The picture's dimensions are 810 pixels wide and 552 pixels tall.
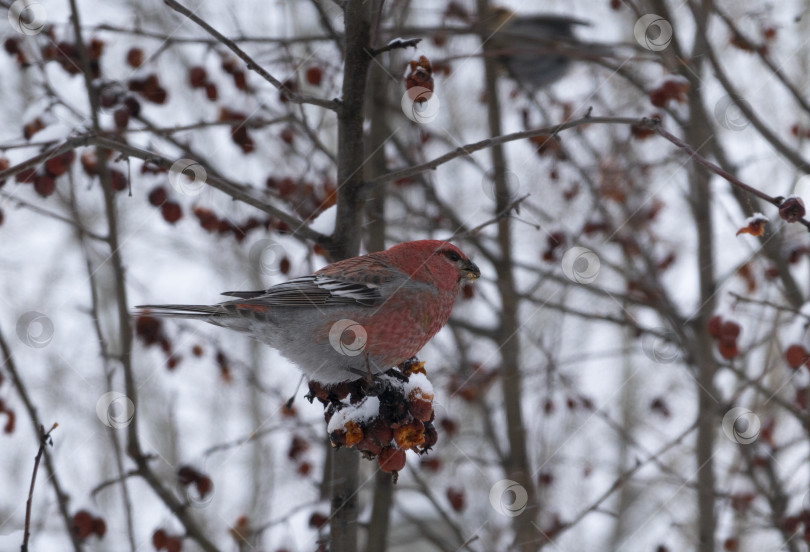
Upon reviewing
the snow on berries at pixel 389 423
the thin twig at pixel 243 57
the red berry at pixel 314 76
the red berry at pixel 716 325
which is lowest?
the snow on berries at pixel 389 423

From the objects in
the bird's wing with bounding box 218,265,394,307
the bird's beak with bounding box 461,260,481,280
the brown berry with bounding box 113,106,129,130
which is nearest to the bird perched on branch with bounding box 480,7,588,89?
the brown berry with bounding box 113,106,129,130

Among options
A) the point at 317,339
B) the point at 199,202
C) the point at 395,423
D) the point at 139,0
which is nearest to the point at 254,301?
the point at 317,339

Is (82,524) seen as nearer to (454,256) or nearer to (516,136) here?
(454,256)

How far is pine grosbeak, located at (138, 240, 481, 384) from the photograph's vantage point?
79.0 inches

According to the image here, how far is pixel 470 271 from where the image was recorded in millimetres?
2201

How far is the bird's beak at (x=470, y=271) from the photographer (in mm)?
2197

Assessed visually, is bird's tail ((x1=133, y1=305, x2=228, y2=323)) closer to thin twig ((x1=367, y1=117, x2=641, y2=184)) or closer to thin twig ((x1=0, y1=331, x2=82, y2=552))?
thin twig ((x1=367, y1=117, x2=641, y2=184))

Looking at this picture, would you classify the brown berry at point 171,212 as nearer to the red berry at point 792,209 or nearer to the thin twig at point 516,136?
the thin twig at point 516,136

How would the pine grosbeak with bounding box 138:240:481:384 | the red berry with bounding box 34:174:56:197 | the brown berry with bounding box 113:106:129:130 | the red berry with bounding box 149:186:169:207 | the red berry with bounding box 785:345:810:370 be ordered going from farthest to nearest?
the red berry with bounding box 149:186:169:207, the brown berry with bounding box 113:106:129:130, the red berry with bounding box 34:174:56:197, the red berry with bounding box 785:345:810:370, the pine grosbeak with bounding box 138:240:481:384

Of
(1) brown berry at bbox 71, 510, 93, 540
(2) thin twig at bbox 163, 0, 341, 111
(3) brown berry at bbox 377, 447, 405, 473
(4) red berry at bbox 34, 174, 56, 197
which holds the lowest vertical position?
(3) brown berry at bbox 377, 447, 405, 473

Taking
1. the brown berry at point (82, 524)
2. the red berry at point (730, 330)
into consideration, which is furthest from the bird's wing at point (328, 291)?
the red berry at point (730, 330)

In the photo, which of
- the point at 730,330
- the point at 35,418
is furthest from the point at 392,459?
the point at 730,330

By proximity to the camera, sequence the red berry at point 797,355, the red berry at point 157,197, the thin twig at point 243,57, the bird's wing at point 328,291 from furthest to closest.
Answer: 1. the red berry at point 157,197
2. the red berry at point 797,355
3. the bird's wing at point 328,291
4. the thin twig at point 243,57

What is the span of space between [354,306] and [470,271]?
0.36 meters
